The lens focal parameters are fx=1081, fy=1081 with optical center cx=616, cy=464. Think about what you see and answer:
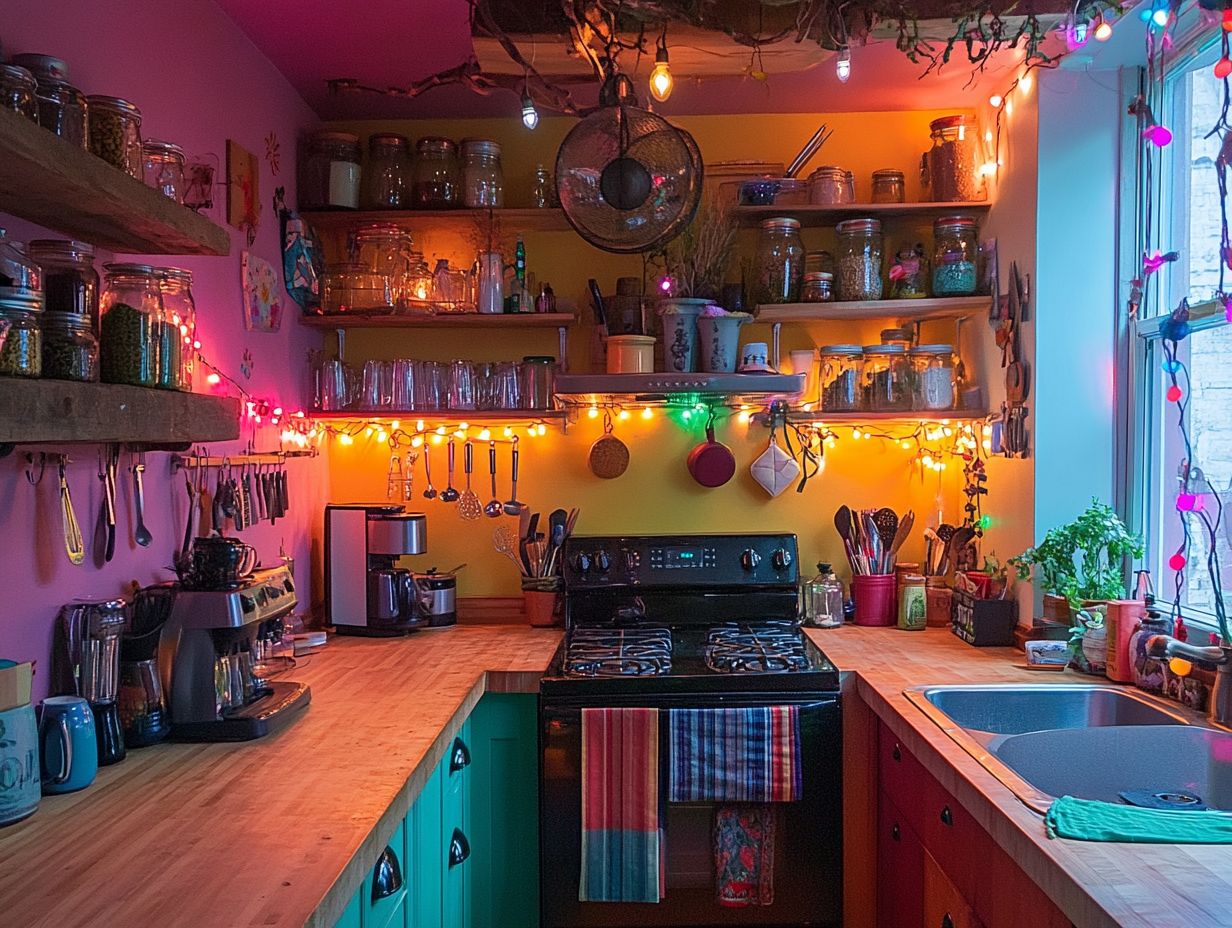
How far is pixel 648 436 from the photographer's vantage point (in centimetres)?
364

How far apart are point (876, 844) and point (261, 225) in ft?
7.76

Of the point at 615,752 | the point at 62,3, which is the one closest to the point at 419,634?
the point at 615,752

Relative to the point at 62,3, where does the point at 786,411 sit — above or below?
below

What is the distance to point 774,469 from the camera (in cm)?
356

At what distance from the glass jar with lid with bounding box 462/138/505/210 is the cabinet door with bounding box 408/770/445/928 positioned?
1816mm

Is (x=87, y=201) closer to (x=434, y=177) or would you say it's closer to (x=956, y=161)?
(x=434, y=177)

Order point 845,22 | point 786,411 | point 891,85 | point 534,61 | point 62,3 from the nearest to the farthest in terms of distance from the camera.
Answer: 1. point 62,3
2. point 845,22
3. point 534,61
4. point 891,85
5. point 786,411

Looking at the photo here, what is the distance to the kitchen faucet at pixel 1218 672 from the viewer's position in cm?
211

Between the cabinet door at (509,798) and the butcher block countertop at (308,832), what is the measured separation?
0.27 metres

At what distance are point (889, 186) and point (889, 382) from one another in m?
0.62

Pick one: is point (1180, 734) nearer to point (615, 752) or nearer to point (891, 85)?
point (615, 752)

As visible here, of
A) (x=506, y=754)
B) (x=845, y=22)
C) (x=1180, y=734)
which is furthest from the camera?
(x=506, y=754)

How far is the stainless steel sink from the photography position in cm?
209

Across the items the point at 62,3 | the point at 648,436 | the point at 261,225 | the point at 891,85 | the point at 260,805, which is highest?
the point at 891,85
